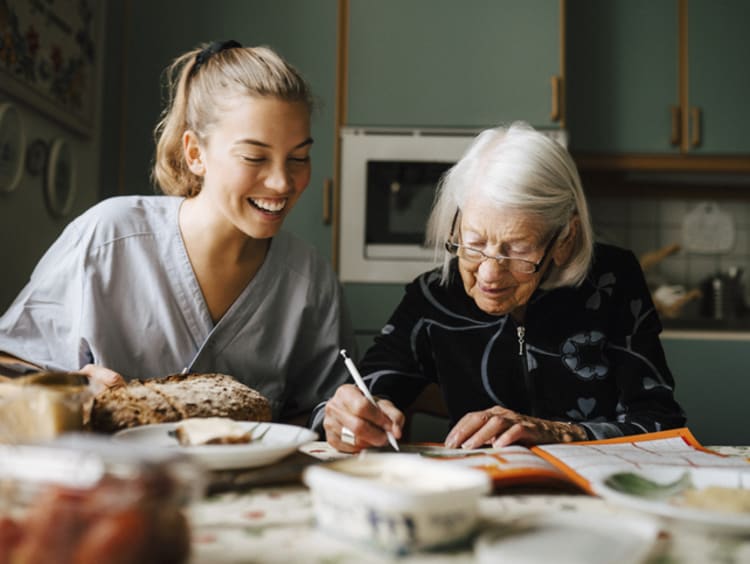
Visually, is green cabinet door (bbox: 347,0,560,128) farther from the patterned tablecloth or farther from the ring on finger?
the patterned tablecloth

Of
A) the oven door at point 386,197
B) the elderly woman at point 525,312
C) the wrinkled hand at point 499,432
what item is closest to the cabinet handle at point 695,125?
the oven door at point 386,197

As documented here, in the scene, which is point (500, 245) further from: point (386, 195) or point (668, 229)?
point (668, 229)

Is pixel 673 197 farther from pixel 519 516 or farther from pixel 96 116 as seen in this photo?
pixel 519 516

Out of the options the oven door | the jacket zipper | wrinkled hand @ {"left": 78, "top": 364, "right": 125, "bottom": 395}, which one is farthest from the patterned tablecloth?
the oven door

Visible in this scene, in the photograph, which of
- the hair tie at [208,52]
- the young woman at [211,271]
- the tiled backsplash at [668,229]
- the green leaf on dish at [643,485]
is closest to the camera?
the green leaf on dish at [643,485]

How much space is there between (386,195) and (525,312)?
51.9 inches

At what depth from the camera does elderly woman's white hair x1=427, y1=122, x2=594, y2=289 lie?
48.5 inches

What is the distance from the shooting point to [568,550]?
537 mm

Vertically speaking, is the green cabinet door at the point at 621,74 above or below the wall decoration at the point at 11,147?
above

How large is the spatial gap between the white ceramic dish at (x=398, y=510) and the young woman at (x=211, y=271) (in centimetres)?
83

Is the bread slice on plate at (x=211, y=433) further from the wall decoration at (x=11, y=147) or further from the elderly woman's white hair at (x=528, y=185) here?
the wall decoration at (x=11, y=147)

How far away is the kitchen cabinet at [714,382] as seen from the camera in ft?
8.28

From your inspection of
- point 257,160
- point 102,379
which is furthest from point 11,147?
point 102,379

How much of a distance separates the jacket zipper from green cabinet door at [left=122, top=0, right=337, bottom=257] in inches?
55.2
